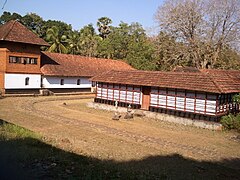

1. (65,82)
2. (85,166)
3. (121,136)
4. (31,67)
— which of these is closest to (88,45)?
(65,82)

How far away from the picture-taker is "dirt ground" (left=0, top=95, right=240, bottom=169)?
1288 centimetres

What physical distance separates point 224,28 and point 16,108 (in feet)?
81.7

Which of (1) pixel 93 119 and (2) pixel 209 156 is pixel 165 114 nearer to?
(1) pixel 93 119

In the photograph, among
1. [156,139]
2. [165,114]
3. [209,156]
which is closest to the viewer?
[209,156]

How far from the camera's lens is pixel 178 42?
35.7 meters

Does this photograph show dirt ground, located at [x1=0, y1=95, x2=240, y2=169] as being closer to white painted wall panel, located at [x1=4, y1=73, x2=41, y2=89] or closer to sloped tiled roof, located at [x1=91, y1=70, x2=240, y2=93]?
sloped tiled roof, located at [x1=91, y1=70, x2=240, y2=93]

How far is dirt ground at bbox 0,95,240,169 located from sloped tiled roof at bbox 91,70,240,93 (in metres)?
3.02

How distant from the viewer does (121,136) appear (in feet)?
52.1

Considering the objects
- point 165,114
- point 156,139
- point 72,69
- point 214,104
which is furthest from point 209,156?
point 72,69

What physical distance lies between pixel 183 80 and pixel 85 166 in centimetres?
1539

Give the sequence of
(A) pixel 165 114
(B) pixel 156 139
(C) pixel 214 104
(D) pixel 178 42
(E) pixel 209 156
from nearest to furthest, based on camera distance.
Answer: (E) pixel 209 156 → (B) pixel 156 139 → (C) pixel 214 104 → (A) pixel 165 114 → (D) pixel 178 42

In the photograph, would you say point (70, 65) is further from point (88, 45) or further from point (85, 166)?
point (85, 166)

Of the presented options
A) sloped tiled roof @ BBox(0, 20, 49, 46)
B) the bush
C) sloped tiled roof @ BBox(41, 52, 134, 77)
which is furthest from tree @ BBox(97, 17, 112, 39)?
the bush

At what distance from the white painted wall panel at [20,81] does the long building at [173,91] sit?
386 inches
